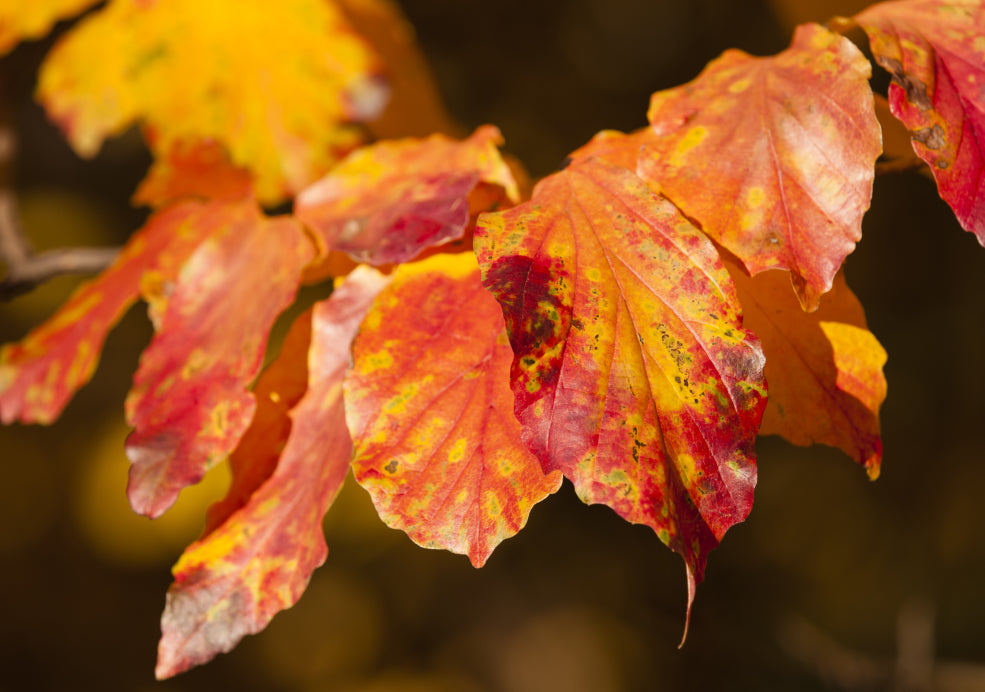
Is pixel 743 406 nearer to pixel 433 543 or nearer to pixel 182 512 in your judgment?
pixel 433 543


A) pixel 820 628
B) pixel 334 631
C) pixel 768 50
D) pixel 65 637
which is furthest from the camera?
pixel 334 631

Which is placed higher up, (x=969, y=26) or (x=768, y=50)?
(x=969, y=26)

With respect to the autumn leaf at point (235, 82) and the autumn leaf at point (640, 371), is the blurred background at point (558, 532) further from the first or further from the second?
the autumn leaf at point (640, 371)

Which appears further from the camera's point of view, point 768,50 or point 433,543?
point 768,50

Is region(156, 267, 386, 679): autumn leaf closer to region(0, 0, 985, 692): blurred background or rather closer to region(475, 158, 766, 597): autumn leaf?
region(475, 158, 766, 597): autumn leaf

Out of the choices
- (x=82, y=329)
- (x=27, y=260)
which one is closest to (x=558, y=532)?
(x=27, y=260)

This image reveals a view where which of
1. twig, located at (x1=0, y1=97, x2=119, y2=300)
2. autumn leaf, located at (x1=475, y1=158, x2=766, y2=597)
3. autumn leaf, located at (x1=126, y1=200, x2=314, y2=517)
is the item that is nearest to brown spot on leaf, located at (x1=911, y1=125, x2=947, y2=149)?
autumn leaf, located at (x1=475, y1=158, x2=766, y2=597)

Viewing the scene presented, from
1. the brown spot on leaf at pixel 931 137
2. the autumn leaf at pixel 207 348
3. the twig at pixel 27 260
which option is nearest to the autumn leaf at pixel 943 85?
the brown spot on leaf at pixel 931 137

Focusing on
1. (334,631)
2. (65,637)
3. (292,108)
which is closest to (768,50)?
(292,108)
